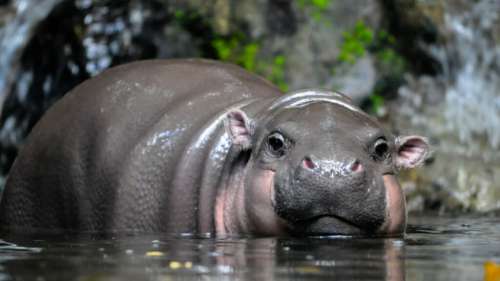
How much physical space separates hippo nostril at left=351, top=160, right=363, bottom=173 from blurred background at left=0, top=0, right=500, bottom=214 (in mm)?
5615

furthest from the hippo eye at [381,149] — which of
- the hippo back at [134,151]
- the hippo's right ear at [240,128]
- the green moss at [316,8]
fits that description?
the green moss at [316,8]

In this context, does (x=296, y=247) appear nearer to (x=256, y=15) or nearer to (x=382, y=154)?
(x=382, y=154)

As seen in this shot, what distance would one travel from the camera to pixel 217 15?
12.4 metres

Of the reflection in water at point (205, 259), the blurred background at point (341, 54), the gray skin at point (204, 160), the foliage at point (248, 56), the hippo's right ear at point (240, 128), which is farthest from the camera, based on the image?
the foliage at point (248, 56)

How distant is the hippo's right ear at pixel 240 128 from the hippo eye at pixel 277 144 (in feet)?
0.90

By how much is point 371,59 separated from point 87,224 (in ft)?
20.2

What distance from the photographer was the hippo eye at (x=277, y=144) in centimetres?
608

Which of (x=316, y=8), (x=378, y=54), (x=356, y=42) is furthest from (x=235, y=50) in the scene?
(x=378, y=54)

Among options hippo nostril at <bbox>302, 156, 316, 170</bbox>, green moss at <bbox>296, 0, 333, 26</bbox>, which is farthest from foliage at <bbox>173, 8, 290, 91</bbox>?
hippo nostril at <bbox>302, 156, 316, 170</bbox>

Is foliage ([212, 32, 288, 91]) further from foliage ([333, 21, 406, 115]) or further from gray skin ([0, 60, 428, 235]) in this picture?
gray skin ([0, 60, 428, 235])

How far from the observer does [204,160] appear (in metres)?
6.68

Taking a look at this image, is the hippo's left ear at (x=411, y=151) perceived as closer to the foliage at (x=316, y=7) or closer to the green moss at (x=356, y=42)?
the green moss at (x=356, y=42)

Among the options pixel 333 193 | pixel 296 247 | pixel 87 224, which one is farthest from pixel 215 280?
pixel 87 224

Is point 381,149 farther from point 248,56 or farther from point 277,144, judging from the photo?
point 248,56
